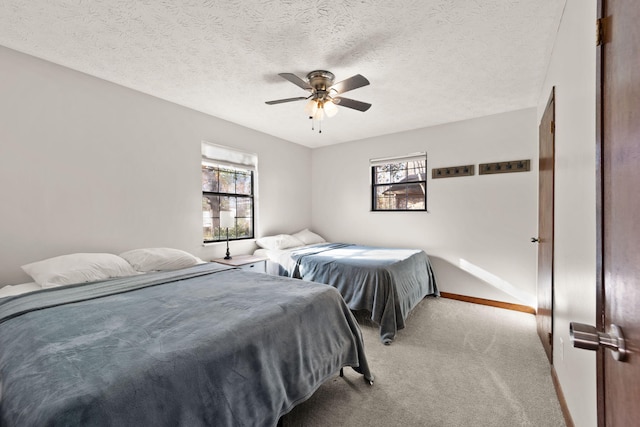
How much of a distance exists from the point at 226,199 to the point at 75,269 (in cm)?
198

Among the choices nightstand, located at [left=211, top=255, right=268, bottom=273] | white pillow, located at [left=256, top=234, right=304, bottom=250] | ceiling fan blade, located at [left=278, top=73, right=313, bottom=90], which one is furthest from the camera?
white pillow, located at [left=256, top=234, right=304, bottom=250]

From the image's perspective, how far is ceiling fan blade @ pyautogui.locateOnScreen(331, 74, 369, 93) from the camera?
216cm

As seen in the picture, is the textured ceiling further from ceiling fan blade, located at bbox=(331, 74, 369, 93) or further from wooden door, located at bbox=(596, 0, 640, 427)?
wooden door, located at bbox=(596, 0, 640, 427)

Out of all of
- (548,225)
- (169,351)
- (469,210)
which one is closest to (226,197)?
(169,351)

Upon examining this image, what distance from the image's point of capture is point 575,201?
144 centimetres

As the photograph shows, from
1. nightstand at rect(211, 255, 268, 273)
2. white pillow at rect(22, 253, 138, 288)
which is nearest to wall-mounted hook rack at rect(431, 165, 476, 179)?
nightstand at rect(211, 255, 268, 273)

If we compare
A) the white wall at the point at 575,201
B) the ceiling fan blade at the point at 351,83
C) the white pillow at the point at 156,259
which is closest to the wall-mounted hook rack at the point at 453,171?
the white wall at the point at 575,201

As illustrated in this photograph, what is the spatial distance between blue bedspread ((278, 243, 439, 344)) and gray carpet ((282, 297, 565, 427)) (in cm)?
26

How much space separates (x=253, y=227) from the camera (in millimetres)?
4238

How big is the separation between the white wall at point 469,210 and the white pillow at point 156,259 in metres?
2.91

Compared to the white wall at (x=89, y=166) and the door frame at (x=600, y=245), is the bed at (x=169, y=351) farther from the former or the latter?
the door frame at (x=600, y=245)

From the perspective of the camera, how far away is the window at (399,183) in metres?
4.18

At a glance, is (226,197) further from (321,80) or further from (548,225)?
(548,225)

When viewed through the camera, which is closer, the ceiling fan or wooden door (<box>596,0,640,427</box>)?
wooden door (<box>596,0,640,427</box>)
